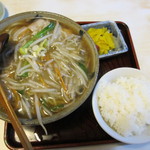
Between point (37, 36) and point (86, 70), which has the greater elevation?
point (37, 36)

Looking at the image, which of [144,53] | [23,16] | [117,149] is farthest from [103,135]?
[23,16]

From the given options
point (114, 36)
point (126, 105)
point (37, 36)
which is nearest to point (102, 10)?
point (114, 36)

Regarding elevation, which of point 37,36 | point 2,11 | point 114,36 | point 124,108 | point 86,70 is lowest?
point 124,108

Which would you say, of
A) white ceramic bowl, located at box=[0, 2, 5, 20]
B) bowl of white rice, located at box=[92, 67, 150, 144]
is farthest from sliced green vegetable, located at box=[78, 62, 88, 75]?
white ceramic bowl, located at box=[0, 2, 5, 20]

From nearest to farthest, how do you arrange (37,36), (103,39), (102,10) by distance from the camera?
(37,36) → (103,39) → (102,10)

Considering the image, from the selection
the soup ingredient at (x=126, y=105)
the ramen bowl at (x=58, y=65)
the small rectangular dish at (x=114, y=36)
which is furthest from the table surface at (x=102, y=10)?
the soup ingredient at (x=126, y=105)

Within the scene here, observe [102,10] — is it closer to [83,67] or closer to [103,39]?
[103,39]

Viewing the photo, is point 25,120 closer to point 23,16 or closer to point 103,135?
point 103,135

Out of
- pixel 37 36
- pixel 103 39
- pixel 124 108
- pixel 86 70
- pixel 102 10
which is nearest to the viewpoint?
pixel 124 108
